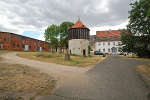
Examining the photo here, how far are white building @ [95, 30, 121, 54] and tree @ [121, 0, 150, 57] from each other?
27.2 m

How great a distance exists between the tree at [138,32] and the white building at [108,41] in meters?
27.2

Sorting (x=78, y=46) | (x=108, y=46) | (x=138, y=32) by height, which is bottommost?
(x=78, y=46)

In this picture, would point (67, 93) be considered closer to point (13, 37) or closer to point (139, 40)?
point (139, 40)

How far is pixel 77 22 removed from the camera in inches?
1480

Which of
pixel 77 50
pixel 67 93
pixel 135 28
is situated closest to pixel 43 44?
pixel 77 50

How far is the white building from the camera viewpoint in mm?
55594

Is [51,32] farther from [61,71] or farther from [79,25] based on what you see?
[61,71]

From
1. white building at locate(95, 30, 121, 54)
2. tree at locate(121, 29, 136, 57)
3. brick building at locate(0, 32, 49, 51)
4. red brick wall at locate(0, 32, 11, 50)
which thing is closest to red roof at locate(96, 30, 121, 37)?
white building at locate(95, 30, 121, 54)

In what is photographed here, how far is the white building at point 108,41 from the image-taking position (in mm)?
55594

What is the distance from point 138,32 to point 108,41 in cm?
2925

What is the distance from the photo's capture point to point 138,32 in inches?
1084

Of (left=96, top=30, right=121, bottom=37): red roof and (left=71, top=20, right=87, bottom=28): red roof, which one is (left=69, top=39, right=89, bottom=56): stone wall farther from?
(left=96, top=30, right=121, bottom=37): red roof

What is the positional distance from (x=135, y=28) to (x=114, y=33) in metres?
31.4

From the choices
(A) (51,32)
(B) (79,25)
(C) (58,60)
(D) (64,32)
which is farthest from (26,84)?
(A) (51,32)
